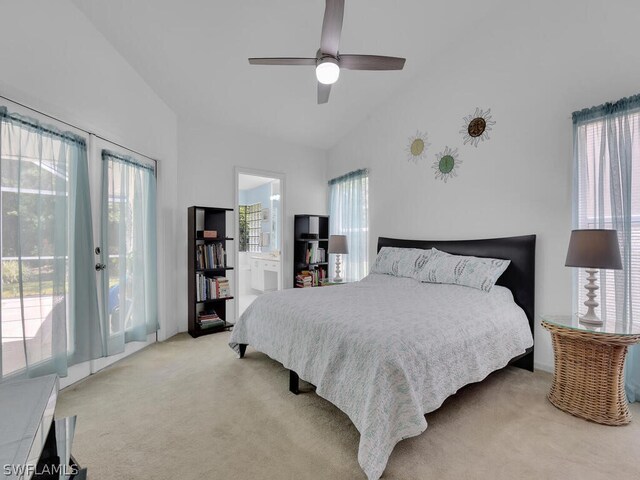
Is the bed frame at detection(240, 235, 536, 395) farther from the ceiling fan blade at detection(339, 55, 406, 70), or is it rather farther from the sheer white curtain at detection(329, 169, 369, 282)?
the ceiling fan blade at detection(339, 55, 406, 70)

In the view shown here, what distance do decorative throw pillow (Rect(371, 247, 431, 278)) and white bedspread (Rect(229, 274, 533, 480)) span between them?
54 cm

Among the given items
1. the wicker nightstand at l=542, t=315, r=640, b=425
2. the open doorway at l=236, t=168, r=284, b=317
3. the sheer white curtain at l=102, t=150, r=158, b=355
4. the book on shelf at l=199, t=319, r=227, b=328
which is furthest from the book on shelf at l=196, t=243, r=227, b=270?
the wicker nightstand at l=542, t=315, r=640, b=425

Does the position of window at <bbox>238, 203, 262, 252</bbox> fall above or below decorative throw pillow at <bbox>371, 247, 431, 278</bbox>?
above

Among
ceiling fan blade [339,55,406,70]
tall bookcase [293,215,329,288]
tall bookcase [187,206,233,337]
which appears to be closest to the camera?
ceiling fan blade [339,55,406,70]

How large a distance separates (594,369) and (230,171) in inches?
162

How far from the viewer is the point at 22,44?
6.31 ft

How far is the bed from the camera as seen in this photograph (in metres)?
1.45

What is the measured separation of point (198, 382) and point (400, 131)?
3.62 meters

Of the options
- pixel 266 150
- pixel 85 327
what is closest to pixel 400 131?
pixel 266 150

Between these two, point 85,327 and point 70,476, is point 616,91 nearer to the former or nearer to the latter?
point 70,476

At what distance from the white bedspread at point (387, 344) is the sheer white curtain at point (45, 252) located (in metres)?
1.34

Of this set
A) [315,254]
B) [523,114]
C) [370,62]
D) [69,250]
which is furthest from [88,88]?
[523,114]

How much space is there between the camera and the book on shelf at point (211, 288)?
12.0 ft

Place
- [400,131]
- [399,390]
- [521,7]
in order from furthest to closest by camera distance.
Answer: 1. [400,131]
2. [521,7]
3. [399,390]
